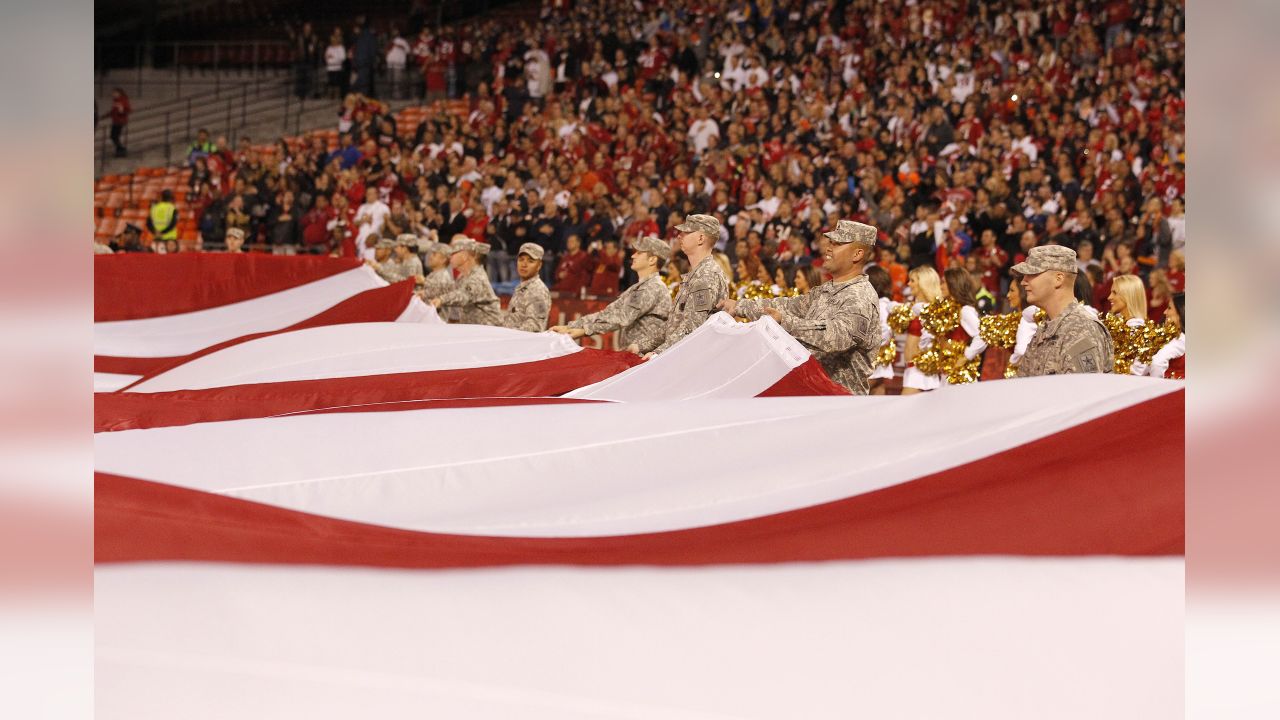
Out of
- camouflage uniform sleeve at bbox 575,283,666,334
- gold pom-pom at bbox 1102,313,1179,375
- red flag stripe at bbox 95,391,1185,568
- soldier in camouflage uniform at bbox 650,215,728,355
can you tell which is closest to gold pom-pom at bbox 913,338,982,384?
gold pom-pom at bbox 1102,313,1179,375

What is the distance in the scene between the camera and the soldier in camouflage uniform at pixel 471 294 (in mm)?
8742

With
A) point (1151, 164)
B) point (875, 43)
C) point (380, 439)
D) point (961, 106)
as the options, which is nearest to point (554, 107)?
point (875, 43)

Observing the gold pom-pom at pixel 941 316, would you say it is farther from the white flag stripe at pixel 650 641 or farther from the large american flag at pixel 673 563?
the white flag stripe at pixel 650 641

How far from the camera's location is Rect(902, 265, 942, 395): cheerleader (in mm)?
7980

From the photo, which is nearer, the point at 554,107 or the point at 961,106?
the point at 961,106

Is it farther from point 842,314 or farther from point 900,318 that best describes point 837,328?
point 900,318

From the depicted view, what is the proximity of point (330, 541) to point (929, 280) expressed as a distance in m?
6.02

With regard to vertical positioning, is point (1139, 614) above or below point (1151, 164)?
below

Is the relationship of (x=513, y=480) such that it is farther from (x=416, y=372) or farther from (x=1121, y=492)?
(x=416, y=372)

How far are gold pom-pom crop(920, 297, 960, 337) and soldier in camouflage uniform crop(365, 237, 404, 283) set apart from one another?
4184 millimetres

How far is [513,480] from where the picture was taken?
286 centimetres

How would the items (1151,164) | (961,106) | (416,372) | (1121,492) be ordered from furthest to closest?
(961,106)
(1151,164)
(416,372)
(1121,492)

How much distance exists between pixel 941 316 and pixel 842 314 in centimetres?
312

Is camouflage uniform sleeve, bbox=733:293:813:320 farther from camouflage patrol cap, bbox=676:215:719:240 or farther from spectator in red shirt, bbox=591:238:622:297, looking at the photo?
spectator in red shirt, bbox=591:238:622:297
